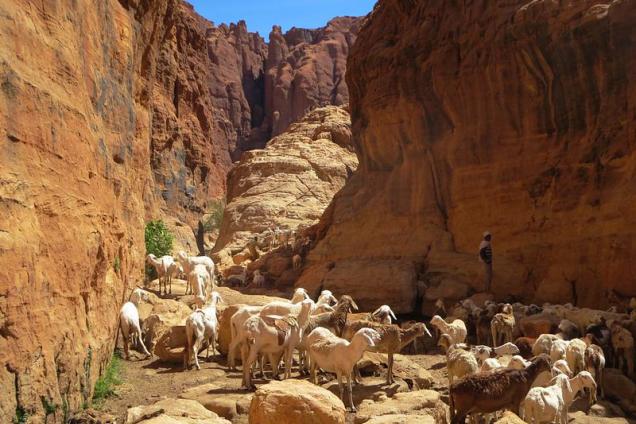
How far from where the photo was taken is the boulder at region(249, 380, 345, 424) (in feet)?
30.9

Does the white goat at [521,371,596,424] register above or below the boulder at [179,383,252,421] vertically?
below

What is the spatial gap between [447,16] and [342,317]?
854 inches

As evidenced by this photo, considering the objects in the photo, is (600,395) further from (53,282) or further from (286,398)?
(53,282)

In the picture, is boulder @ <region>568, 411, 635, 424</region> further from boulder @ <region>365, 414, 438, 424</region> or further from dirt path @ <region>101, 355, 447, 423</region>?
boulder @ <region>365, 414, 438, 424</region>

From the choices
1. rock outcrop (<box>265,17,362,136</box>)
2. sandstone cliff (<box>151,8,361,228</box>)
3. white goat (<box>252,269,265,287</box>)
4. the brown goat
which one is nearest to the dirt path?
the brown goat

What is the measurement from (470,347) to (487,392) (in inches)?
266

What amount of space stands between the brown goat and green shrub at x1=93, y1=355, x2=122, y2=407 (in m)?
6.52

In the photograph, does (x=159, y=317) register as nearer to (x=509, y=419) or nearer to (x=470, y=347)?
(x=470, y=347)

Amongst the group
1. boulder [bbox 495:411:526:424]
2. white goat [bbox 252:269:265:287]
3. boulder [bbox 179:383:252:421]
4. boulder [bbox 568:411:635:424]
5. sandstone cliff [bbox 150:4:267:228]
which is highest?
sandstone cliff [bbox 150:4:267:228]

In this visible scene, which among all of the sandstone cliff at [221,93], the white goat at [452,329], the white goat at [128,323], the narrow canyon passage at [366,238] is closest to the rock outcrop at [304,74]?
the sandstone cliff at [221,93]

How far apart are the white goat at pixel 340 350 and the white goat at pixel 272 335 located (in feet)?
2.95

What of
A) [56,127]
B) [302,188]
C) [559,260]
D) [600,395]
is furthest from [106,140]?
[302,188]

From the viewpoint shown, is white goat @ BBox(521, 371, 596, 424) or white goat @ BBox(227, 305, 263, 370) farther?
white goat @ BBox(227, 305, 263, 370)

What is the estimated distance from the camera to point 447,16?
3253cm
